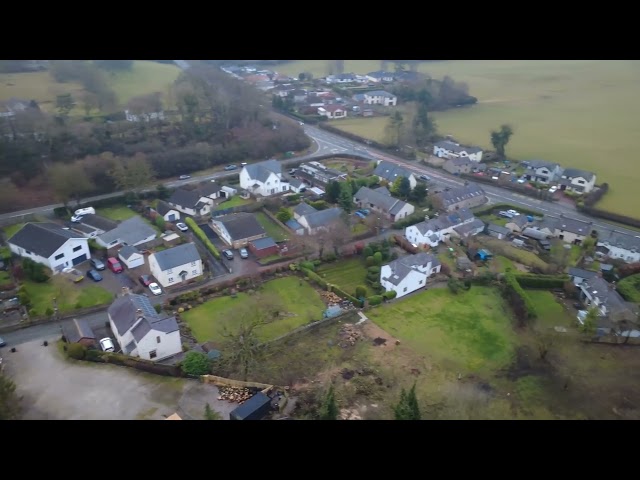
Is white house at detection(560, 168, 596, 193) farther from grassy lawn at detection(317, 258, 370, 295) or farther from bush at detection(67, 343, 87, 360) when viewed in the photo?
bush at detection(67, 343, 87, 360)

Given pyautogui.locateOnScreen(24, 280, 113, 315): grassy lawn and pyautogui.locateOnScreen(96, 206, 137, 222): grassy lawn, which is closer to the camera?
pyautogui.locateOnScreen(24, 280, 113, 315): grassy lawn

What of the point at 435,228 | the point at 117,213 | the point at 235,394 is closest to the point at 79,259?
the point at 117,213

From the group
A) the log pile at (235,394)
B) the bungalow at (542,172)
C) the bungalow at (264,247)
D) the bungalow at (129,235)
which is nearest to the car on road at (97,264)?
the bungalow at (129,235)

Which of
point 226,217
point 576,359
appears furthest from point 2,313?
point 576,359

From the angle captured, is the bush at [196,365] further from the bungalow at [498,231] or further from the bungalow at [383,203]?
the bungalow at [498,231]

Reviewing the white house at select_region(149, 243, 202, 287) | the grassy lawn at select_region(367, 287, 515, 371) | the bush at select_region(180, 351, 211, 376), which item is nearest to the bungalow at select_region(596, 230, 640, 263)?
the grassy lawn at select_region(367, 287, 515, 371)

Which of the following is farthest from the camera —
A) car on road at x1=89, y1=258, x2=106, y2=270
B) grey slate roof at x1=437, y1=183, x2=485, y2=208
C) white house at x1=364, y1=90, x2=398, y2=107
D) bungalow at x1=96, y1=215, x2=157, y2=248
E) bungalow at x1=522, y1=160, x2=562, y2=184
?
white house at x1=364, y1=90, x2=398, y2=107

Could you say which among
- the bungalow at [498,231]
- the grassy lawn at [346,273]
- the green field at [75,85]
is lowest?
the grassy lawn at [346,273]

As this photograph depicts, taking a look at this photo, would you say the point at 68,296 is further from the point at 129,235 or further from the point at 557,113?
the point at 557,113
